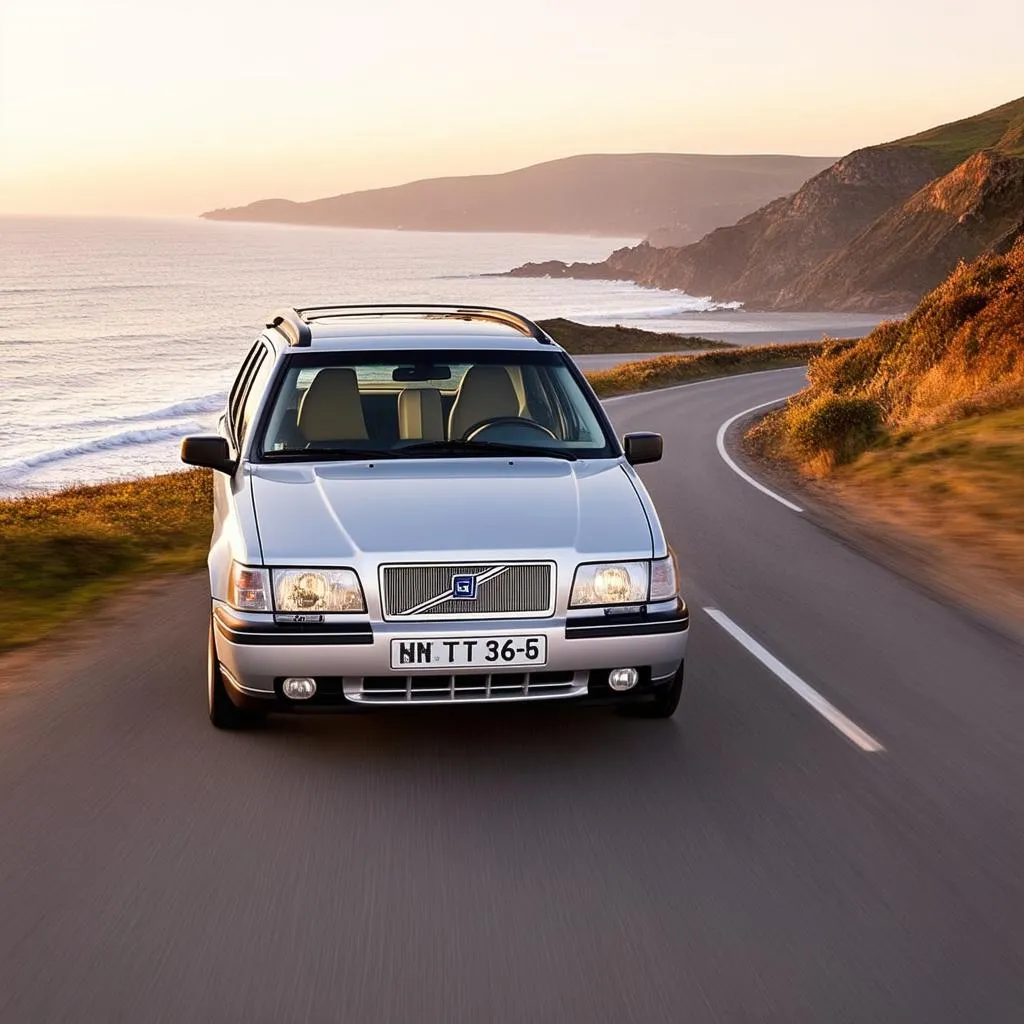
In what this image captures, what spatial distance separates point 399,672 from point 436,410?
6.94 ft

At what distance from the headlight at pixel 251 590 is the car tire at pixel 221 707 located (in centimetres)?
52

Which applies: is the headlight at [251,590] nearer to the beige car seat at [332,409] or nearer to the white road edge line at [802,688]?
the beige car seat at [332,409]

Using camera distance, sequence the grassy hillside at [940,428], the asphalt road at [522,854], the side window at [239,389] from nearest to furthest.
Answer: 1. the asphalt road at [522,854]
2. the side window at [239,389]
3. the grassy hillside at [940,428]

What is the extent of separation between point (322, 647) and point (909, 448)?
15.1 meters

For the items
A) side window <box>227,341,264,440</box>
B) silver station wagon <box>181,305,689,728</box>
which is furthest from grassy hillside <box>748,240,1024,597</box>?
side window <box>227,341,264,440</box>

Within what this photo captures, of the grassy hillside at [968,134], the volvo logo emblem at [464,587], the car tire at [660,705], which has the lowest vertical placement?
the grassy hillside at [968,134]

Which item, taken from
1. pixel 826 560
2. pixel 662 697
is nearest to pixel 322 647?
pixel 662 697

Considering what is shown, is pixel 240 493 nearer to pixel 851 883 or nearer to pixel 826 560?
pixel 851 883

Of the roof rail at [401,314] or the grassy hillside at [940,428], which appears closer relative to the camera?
the roof rail at [401,314]

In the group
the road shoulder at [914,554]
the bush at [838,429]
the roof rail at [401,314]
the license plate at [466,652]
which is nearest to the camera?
the license plate at [466,652]

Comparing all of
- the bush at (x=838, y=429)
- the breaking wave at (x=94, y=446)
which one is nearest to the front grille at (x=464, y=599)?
the bush at (x=838, y=429)

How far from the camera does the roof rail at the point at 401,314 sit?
7.95 m

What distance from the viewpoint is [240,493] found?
249 inches

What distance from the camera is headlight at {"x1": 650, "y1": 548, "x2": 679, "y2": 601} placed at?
18.9ft
